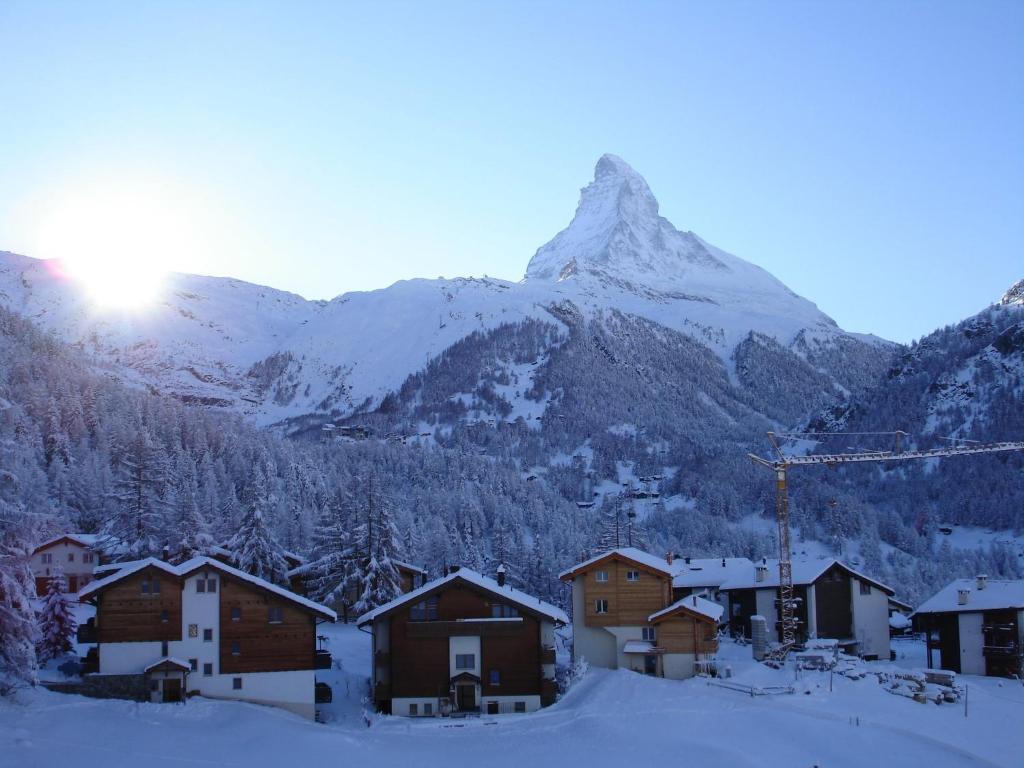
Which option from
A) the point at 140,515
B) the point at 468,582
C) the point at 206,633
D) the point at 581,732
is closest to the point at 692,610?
the point at 468,582

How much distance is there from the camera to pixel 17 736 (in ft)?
123

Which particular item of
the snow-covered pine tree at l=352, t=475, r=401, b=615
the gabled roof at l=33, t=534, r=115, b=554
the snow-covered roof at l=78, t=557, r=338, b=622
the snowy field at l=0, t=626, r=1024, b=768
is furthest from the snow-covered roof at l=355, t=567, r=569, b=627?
the gabled roof at l=33, t=534, r=115, b=554

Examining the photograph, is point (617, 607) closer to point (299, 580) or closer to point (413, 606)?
point (413, 606)

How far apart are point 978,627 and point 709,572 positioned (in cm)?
2264

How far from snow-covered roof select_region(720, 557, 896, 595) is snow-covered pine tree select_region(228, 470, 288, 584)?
31.4m

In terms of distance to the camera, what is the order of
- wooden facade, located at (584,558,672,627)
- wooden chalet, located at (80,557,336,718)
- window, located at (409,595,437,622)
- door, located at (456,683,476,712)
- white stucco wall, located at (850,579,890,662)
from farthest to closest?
white stucco wall, located at (850,579,890,662) → wooden facade, located at (584,558,672,627) → window, located at (409,595,437,622) → door, located at (456,683,476,712) → wooden chalet, located at (80,557,336,718)

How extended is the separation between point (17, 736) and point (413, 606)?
66.0 feet

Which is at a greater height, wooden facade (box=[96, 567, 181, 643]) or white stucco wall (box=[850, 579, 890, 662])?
wooden facade (box=[96, 567, 181, 643])

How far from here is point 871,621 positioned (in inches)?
2721

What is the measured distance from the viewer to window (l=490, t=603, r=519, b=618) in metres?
54.0

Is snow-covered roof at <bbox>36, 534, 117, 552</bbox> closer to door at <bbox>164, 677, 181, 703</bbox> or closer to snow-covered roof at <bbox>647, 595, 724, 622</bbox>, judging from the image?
door at <bbox>164, 677, 181, 703</bbox>

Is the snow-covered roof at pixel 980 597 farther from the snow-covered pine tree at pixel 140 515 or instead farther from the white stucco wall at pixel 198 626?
the snow-covered pine tree at pixel 140 515

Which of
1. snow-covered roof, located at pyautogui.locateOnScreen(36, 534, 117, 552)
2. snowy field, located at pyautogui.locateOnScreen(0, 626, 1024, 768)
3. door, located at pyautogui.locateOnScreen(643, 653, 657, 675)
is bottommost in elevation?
snowy field, located at pyautogui.locateOnScreen(0, 626, 1024, 768)

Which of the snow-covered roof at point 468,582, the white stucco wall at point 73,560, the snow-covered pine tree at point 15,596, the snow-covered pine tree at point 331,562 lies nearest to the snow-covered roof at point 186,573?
the snow-covered roof at point 468,582
